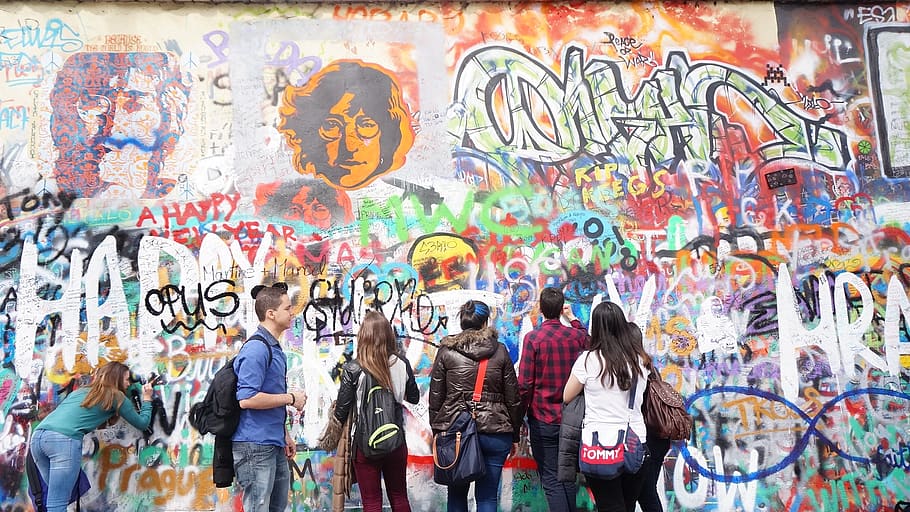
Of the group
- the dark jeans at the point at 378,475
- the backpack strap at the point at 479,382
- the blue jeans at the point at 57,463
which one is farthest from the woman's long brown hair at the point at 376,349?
the blue jeans at the point at 57,463

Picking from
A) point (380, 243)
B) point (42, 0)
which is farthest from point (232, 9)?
point (380, 243)

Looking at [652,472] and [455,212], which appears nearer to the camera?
[652,472]

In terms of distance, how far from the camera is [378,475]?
5.26 m

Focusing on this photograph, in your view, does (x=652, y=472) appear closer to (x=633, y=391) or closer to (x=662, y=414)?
(x=662, y=414)

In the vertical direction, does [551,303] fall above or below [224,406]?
above

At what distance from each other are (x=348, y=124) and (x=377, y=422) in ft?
10.4

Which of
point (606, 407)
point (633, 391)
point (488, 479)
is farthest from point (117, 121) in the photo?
point (633, 391)

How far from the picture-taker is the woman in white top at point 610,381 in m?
4.91

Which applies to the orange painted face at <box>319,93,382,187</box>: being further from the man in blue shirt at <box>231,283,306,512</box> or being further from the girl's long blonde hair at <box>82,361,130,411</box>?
the girl's long blonde hair at <box>82,361,130,411</box>

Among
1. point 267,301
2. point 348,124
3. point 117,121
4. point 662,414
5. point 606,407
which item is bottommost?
point 662,414

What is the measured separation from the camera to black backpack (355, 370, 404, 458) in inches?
201

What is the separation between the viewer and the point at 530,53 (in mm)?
7180

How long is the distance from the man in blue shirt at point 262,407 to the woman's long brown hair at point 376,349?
53 cm

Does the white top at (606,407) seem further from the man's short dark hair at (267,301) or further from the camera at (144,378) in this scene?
the camera at (144,378)
